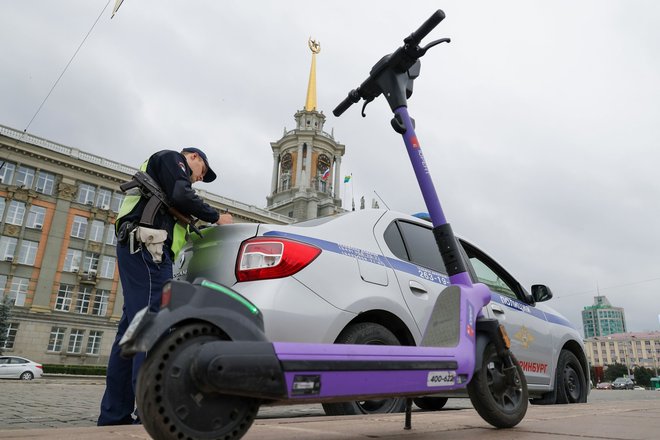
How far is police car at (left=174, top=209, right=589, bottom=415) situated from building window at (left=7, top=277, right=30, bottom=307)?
3863 cm

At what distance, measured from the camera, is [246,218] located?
1928 inches

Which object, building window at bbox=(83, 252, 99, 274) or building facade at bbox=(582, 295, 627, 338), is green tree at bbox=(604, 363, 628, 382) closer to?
building facade at bbox=(582, 295, 627, 338)

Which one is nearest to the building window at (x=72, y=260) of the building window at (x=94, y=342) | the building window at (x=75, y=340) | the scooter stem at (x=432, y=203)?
the building window at (x=75, y=340)

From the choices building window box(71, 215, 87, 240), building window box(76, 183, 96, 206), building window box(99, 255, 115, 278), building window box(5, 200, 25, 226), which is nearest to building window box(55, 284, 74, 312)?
building window box(99, 255, 115, 278)

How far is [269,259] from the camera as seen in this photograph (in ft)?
8.05

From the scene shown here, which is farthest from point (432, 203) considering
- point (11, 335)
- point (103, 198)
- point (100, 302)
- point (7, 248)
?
point (103, 198)

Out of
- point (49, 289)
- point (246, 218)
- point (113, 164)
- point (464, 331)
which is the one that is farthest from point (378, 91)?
point (246, 218)

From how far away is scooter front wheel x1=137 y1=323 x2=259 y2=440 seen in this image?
1321mm

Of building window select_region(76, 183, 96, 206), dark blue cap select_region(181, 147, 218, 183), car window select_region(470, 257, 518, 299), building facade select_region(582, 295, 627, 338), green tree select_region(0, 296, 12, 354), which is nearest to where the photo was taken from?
dark blue cap select_region(181, 147, 218, 183)

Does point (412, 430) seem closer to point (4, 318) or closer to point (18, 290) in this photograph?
point (4, 318)

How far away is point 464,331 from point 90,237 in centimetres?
4151

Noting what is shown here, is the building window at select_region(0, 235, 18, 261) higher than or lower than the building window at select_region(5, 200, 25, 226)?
lower

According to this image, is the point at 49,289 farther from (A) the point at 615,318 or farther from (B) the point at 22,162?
(A) the point at 615,318

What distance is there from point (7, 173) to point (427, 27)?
41.5 m
